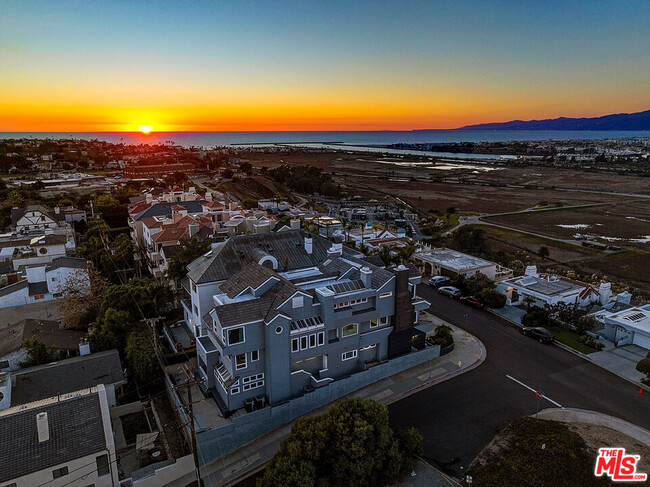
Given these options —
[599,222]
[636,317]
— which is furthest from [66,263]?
[599,222]

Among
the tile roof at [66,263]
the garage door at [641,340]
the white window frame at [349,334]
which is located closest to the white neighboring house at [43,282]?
the tile roof at [66,263]

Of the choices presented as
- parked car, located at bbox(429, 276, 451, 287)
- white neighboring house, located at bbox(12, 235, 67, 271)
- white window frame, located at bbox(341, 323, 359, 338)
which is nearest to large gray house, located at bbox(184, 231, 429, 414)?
white window frame, located at bbox(341, 323, 359, 338)

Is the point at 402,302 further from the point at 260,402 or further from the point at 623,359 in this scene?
the point at 623,359

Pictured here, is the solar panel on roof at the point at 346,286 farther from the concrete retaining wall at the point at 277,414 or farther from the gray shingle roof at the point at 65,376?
the gray shingle roof at the point at 65,376

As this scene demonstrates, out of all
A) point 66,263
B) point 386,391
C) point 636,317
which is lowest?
point 386,391

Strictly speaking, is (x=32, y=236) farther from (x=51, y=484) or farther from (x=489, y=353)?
(x=489, y=353)
